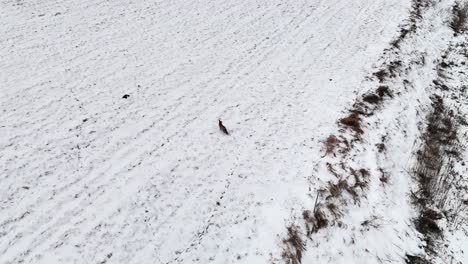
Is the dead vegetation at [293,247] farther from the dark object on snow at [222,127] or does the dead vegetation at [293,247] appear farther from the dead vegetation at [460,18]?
the dead vegetation at [460,18]

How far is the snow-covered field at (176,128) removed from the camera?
5637mm

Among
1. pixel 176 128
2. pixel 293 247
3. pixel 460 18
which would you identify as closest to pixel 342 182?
pixel 293 247

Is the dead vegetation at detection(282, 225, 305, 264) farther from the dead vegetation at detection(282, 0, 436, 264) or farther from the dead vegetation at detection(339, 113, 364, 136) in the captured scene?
the dead vegetation at detection(339, 113, 364, 136)

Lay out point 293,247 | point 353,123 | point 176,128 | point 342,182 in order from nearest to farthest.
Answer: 1. point 293,247
2. point 342,182
3. point 176,128
4. point 353,123

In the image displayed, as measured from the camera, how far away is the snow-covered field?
564cm

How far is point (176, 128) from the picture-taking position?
7602 mm

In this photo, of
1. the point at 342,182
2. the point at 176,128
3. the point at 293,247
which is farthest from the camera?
the point at 176,128

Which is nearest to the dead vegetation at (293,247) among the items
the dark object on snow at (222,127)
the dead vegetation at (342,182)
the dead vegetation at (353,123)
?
the dead vegetation at (342,182)

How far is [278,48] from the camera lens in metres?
11.1

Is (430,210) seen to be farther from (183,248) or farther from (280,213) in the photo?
(183,248)

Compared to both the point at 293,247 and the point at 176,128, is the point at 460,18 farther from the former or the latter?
the point at 293,247

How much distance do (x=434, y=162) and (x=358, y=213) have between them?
2.67 metres

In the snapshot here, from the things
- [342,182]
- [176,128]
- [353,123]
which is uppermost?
[176,128]

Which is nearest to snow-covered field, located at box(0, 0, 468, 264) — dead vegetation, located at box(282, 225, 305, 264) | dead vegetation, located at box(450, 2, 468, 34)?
dead vegetation, located at box(282, 225, 305, 264)
